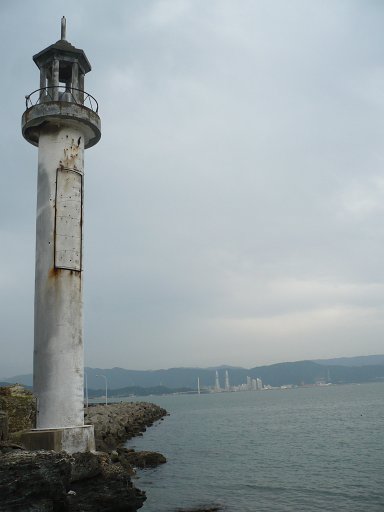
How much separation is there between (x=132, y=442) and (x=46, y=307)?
2580 cm

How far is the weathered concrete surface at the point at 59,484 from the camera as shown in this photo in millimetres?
8758

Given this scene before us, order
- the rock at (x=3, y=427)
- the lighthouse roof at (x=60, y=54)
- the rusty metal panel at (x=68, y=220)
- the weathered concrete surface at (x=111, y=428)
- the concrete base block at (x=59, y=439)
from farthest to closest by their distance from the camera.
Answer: the weathered concrete surface at (x=111, y=428) → the lighthouse roof at (x=60, y=54) → the rusty metal panel at (x=68, y=220) → the concrete base block at (x=59, y=439) → the rock at (x=3, y=427)

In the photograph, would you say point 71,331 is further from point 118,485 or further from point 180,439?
point 180,439

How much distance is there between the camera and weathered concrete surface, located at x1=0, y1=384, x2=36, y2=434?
1303 cm

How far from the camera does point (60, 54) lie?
50.1 ft

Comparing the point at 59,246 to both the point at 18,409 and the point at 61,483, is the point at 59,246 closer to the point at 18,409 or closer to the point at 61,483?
the point at 18,409

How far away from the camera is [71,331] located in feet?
44.9

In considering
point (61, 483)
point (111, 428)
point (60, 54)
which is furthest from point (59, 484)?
point (111, 428)

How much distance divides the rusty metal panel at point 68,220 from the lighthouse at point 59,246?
27 mm

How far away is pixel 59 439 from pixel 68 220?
5.81 metres

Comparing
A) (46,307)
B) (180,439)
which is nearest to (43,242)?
(46,307)

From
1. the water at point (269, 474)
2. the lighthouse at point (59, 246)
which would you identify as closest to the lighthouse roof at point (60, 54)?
the lighthouse at point (59, 246)

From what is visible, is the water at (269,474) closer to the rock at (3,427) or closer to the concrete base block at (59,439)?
the concrete base block at (59,439)

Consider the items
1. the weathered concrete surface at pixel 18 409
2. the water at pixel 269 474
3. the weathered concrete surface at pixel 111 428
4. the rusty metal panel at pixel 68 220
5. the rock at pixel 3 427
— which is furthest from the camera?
the weathered concrete surface at pixel 111 428
